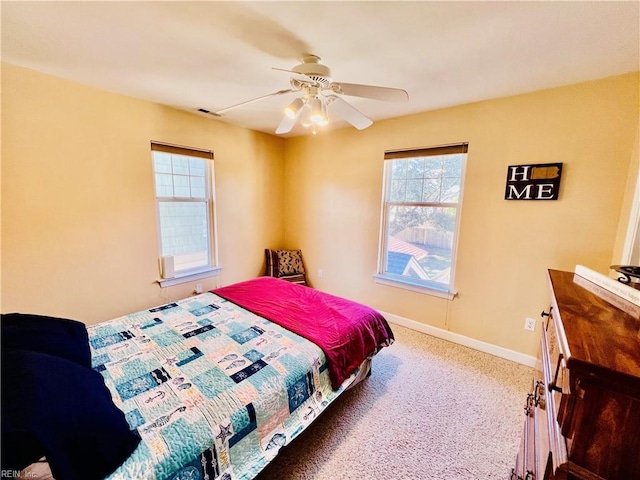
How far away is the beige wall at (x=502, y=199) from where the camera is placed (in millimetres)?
1998

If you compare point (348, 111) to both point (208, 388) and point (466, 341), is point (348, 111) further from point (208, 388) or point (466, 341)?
point (466, 341)

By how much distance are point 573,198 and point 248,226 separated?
342cm

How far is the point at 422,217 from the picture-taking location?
298 centimetres

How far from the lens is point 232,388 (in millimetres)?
1349

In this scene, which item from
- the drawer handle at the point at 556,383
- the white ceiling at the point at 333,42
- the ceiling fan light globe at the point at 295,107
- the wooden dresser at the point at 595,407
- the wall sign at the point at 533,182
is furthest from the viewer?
the wall sign at the point at 533,182

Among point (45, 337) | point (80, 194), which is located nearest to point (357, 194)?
point (80, 194)

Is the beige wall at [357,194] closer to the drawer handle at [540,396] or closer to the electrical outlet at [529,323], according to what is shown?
the electrical outlet at [529,323]

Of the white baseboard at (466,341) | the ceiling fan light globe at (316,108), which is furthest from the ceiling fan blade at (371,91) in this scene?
the white baseboard at (466,341)

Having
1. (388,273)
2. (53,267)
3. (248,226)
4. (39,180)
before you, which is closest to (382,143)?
(388,273)

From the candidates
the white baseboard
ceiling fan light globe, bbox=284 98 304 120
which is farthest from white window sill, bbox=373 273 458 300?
ceiling fan light globe, bbox=284 98 304 120

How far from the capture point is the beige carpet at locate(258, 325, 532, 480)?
151 centimetres

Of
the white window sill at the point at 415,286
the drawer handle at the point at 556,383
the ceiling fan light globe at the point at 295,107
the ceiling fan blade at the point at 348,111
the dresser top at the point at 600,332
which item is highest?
the ceiling fan blade at the point at 348,111

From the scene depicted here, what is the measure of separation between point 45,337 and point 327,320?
1562mm

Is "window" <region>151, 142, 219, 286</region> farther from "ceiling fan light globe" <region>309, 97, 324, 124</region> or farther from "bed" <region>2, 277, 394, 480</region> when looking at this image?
"ceiling fan light globe" <region>309, 97, 324, 124</region>
